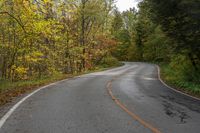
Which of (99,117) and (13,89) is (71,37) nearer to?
(13,89)

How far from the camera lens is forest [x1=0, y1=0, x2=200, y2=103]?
18048mm

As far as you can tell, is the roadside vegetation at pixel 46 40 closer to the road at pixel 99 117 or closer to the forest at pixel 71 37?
the forest at pixel 71 37

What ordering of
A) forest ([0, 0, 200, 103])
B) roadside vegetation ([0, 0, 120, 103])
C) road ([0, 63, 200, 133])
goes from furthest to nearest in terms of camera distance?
roadside vegetation ([0, 0, 120, 103]) < forest ([0, 0, 200, 103]) < road ([0, 63, 200, 133])

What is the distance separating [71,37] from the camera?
1518 inches

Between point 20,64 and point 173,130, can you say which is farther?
point 20,64

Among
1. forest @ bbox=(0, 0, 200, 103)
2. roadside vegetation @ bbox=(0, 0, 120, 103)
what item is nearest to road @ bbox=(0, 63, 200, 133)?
roadside vegetation @ bbox=(0, 0, 120, 103)

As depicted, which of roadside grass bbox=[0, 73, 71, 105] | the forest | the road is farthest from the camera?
the forest

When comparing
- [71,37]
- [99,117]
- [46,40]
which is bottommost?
[99,117]

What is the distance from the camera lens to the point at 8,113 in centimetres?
943

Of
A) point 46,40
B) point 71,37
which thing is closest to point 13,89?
point 46,40

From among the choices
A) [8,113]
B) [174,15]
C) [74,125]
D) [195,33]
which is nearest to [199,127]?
[74,125]

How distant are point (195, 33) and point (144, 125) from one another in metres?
10.4

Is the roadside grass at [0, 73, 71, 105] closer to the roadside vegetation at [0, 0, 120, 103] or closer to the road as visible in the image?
the roadside vegetation at [0, 0, 120, 103]

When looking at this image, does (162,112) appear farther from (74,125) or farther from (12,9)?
(12,9)
